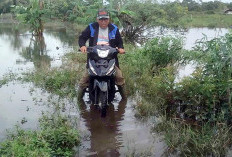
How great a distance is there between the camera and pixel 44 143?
3547mm

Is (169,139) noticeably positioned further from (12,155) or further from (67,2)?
(67,2)

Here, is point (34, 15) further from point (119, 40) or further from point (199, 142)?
point (199, 142)

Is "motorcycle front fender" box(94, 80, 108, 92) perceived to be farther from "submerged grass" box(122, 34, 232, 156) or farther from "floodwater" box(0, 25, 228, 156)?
"submerged grass" box(122, 34, 232, 156)

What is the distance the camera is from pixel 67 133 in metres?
3.86

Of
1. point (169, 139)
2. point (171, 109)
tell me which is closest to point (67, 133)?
point (169, 139)

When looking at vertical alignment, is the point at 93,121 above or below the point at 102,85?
below

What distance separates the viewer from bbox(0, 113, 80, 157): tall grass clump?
3314 millimetres

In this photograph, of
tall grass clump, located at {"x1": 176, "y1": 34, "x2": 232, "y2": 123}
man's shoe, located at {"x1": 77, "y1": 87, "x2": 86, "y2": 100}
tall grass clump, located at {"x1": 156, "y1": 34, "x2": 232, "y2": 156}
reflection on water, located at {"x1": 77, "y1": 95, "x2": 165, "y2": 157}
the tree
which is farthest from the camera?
the tree

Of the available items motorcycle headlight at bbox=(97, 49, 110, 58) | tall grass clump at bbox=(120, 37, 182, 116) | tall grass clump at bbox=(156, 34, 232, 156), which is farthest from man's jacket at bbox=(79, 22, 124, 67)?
tall grass clump at bbox=(156, 34, 232, 156)

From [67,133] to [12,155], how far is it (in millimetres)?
813

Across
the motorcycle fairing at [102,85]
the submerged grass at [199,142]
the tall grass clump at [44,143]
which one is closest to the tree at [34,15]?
the motorcycle fairing at [102,85]

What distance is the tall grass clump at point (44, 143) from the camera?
3314mm

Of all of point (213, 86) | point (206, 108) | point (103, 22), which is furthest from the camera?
point (103, 22)

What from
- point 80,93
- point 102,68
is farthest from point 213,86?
point 80,93
